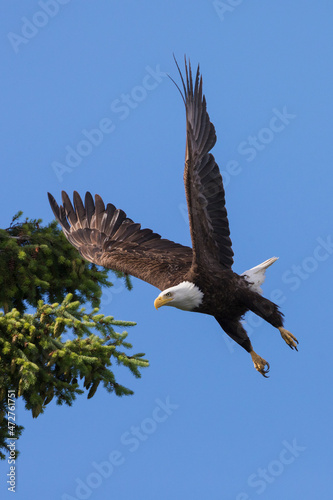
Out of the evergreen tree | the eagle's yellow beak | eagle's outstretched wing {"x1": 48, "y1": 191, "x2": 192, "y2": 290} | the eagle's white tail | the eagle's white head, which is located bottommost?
the evergreen tree

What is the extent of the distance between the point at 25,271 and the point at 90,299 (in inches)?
37.6

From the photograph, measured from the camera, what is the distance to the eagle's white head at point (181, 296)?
9.64 meters

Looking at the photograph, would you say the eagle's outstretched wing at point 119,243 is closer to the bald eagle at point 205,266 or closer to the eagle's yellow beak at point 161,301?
the bald eagle at point 205,266

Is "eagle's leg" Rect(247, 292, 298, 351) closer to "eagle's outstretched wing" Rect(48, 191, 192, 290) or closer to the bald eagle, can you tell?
the bald eagle

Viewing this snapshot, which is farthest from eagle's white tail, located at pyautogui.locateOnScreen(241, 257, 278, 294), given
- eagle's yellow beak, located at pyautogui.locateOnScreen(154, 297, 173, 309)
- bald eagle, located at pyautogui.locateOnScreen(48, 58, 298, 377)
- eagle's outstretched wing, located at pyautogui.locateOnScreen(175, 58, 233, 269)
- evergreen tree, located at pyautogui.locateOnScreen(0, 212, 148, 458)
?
evergreen tree, located at pyautogui.locateOnScreen(0, 212, 148, 458)

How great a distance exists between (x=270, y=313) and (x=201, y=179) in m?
1.68

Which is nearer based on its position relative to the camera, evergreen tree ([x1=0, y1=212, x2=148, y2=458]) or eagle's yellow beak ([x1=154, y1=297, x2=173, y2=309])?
evergreen tree ([x1=0, y1=212, x2=148, y2=458])

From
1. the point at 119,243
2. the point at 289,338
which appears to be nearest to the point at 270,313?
the point at 289,338

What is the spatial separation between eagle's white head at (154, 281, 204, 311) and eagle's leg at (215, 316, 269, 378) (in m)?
0.67

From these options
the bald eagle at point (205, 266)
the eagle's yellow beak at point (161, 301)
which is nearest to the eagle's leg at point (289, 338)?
the bald eagle at point (205, 266)

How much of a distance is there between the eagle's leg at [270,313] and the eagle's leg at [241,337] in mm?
463

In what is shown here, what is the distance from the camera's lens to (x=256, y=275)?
1006 cm

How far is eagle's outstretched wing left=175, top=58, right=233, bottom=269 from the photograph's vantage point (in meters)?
9.34

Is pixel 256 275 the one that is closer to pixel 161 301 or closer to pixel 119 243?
pixel 161 301
